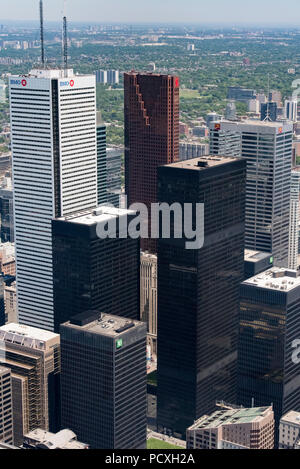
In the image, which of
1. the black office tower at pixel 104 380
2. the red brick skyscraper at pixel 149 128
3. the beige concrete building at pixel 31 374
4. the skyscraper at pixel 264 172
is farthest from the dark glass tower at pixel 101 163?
the black office tower at pixel 104 380

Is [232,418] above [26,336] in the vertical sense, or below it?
below

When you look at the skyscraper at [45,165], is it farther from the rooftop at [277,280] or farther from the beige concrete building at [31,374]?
the rooftop at [277,280]

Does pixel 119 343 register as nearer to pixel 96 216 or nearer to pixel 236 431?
pixel 236 431

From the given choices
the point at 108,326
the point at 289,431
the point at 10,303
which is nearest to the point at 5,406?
the point at 108,326

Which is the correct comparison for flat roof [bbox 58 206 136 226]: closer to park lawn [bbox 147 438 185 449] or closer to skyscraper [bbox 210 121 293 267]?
park lawn [bbox 147 438 185 449]

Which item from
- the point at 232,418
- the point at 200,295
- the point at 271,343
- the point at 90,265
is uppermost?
the point at 90,265

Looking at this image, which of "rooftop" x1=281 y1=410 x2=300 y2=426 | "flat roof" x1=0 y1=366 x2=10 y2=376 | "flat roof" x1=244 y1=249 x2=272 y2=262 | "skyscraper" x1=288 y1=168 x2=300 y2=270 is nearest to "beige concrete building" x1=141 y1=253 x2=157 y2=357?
"flat roof" x1=244 y1=249 x2=272 y2=262
